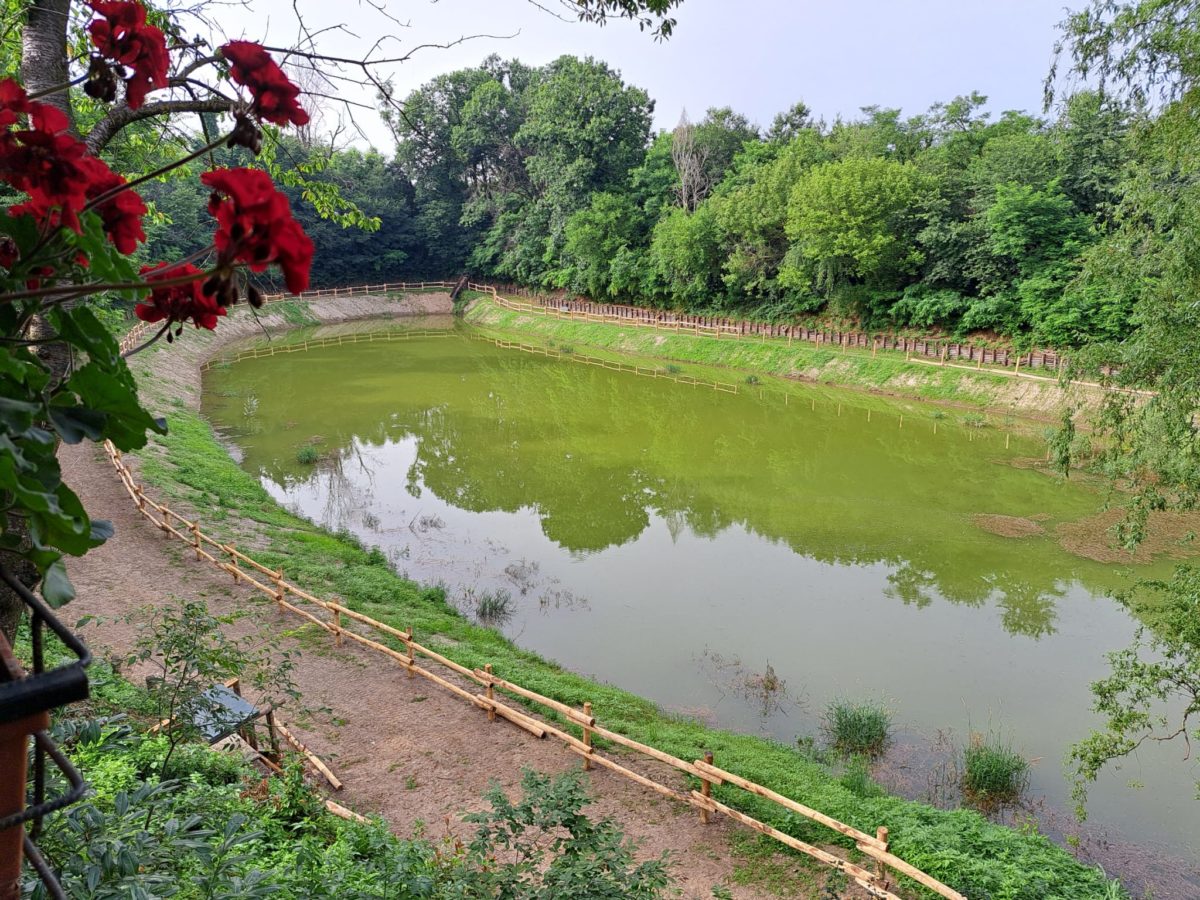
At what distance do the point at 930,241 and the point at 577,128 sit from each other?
2376 cm

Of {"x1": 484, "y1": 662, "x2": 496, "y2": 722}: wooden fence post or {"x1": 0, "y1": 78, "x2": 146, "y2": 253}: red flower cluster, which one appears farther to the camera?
{"x1": 484, "y1": 662, "x2": 496, "y2": 722}: wooden fence post

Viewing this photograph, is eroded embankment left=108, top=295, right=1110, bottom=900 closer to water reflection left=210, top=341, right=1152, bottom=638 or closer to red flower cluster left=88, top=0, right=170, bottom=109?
water reflection left=210, top=341, right=1152, bottom=638

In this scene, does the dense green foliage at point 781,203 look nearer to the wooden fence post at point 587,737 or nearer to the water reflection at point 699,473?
the water reflection at point 699,473

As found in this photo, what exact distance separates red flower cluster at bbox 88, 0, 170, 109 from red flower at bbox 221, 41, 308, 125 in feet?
1.18

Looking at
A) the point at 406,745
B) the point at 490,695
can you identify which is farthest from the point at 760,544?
the point at 406,745

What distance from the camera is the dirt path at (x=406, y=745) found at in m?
6.73

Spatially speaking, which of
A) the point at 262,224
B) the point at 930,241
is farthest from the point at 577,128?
the point at 262,224

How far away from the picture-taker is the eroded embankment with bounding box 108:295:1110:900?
20.6 feet

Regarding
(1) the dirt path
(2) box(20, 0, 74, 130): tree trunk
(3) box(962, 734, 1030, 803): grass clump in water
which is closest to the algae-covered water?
(3) box(962, 734, 1030, 803): grass clump in water

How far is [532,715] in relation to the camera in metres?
8.78

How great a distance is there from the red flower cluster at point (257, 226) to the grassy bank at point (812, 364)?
19.0m

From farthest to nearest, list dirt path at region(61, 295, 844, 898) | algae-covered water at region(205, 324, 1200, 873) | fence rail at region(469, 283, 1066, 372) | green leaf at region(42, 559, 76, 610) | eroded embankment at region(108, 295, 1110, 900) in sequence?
fence rail at region(469, 283, 1066, 372) → algae-covered water at region(205, 324, 1200, 873) → dirt path at region(61, 295, 844, 898) → eroded embankment at region(108, 295, 1110, 900) → green leaf at region(42, 559, 76, 610)

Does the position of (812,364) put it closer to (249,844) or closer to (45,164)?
(249,844)

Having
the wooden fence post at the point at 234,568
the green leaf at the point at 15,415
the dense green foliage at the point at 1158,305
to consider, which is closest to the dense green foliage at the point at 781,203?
the dense green foliage at the point at 1158,305
